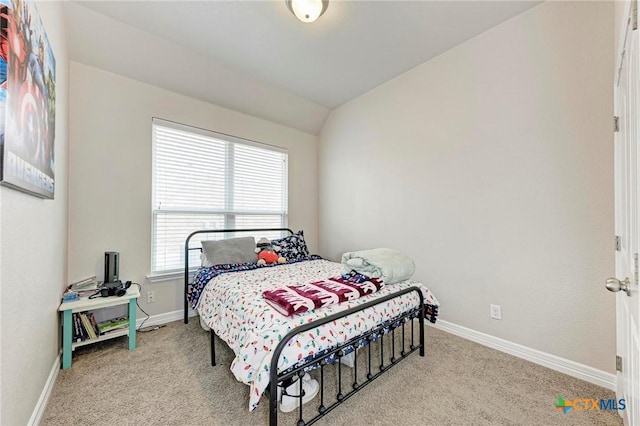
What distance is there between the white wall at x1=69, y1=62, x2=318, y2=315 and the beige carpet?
789 millimetres

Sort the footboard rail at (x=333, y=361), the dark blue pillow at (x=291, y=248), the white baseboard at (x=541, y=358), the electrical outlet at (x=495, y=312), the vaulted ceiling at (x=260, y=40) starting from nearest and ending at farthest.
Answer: the footboard rail at (x=333, y=361) → the white baseboard at (x=541, y=358) → the vaulted ceiling at (x=260, y=40) → the electrical outlet at (x=495, y=312) → the dark blue pillow at (x=291, y=248)

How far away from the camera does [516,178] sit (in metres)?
2.11

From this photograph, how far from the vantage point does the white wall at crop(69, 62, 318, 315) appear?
237 cm

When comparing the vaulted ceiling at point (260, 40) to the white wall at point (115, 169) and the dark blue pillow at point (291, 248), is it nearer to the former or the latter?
the white wall at point (115, 169)

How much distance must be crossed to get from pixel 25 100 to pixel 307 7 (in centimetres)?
178

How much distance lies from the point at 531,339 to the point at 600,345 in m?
0.38

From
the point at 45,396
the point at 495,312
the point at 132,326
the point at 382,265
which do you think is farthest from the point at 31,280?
the point at 495,312

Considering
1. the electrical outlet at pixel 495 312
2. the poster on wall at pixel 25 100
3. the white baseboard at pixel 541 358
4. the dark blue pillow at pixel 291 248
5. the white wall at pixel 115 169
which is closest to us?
the poster on wall at pixel 25 100

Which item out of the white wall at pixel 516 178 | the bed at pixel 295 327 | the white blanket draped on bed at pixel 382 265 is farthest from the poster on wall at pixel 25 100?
the white wall at pixel 516 178

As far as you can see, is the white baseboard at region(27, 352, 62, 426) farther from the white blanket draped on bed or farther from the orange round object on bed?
the white blanket draped on bed

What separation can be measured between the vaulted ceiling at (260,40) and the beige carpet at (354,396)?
9.10ft

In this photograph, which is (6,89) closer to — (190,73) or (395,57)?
(190,73)

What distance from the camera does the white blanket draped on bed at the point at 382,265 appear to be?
1910mm

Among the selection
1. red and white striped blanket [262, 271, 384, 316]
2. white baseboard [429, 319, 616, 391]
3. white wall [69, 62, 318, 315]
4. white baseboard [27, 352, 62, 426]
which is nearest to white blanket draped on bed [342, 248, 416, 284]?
red and white striped blanket [262, 271, 384, 316]
